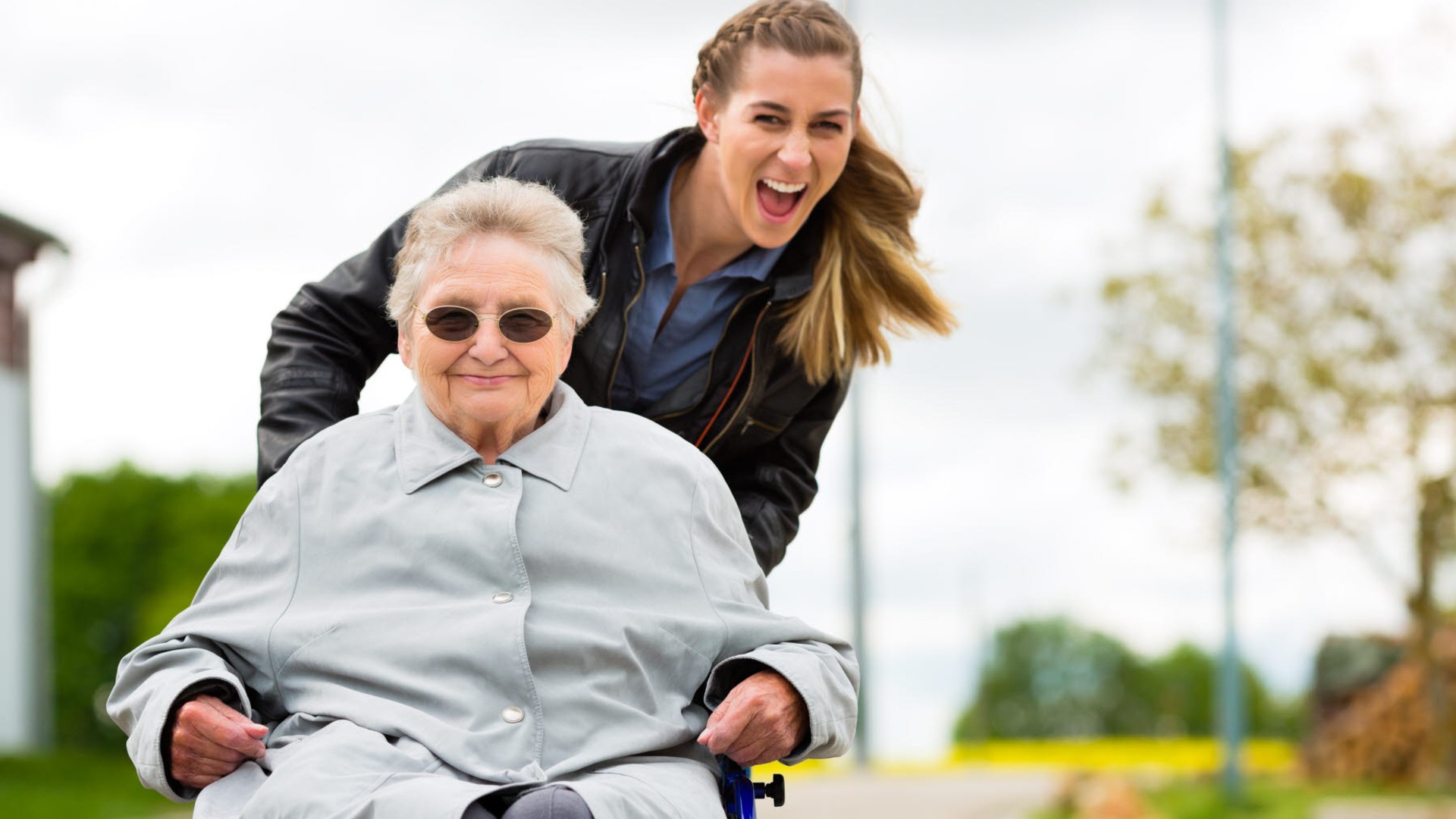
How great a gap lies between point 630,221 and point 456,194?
661mm

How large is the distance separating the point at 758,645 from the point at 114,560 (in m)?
18.9

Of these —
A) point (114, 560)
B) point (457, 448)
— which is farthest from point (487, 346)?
point (114, 560)

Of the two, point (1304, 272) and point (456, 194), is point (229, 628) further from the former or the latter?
point (1304, 272)

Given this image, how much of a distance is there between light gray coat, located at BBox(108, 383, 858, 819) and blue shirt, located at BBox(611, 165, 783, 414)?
587 mm

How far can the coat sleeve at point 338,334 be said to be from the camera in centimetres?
290

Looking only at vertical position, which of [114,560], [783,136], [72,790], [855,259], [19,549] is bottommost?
[72,790]

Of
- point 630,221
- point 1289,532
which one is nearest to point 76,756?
point 1289,532

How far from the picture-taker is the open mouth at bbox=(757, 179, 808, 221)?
2.96 meters

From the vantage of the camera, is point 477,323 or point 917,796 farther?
point 917,796

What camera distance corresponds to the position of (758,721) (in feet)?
7.51

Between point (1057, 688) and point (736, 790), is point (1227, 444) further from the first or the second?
point (736, 790)

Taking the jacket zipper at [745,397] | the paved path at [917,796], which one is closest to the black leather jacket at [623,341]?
the jacket zipper at [745,397]

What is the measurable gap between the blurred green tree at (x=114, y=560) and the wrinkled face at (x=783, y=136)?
17127 millimetres

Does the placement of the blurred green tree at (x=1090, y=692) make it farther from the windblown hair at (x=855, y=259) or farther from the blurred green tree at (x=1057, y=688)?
the windblown hair at (x=855, y=259)
